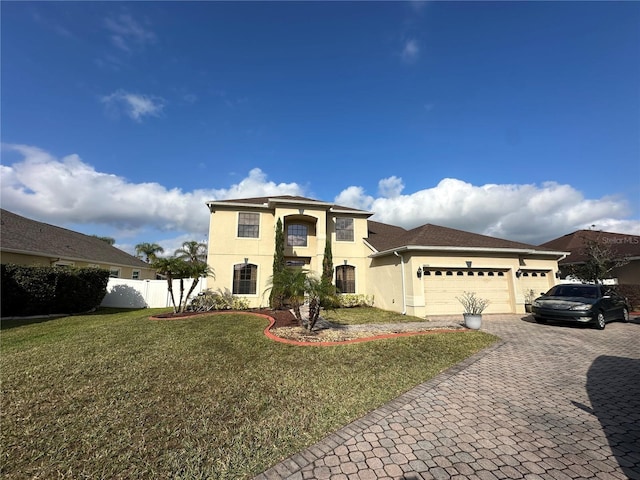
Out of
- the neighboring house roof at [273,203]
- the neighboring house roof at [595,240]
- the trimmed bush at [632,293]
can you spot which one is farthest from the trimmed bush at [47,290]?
the neighboring house roof at [595,240]

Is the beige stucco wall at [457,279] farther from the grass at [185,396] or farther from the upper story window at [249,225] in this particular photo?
the upper story window at [249,225]

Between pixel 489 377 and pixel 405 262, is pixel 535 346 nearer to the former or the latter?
pixel 489 377

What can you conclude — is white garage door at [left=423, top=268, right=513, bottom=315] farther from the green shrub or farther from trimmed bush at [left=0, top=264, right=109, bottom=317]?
trimmed bush at [left=0, top=264, right=109, bottom=317]

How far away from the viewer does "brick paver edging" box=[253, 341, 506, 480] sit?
8.82 ft

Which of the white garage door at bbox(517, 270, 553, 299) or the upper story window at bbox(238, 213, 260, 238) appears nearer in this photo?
the white garage door at bbox(517, 270, 553, 299)

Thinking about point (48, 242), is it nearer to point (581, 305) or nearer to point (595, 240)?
point (581, 305)

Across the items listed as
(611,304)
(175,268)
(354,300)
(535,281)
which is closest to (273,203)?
(175,268)

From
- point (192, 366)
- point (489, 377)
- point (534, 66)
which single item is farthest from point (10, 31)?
point (534, 66)

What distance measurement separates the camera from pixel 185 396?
14.3ft

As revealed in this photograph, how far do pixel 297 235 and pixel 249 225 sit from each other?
3.04m

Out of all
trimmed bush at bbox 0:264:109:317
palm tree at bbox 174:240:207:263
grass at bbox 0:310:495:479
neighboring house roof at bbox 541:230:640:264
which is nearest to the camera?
grass at bbox 0:310:495:479

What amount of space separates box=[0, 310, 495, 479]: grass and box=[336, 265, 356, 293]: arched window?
29.1ft

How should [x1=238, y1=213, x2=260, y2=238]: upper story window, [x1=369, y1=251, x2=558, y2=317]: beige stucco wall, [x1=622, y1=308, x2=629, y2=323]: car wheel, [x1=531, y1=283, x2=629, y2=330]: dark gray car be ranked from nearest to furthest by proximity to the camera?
[x1=531, y1=283, x2=629, y2=330]: dark gray car, [x1=622, y1=308, x2=629, y2=323]: car wheel, [x1=369, y1=251, x2=558, y2=317]: beige stucco wall, [x1=238, y1=213, x2=260, y2=238]: upper story window

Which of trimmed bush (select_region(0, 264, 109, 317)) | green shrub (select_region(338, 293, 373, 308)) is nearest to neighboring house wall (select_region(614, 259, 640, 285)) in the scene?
green shrub (select_region(338, 293, 373, 308))
